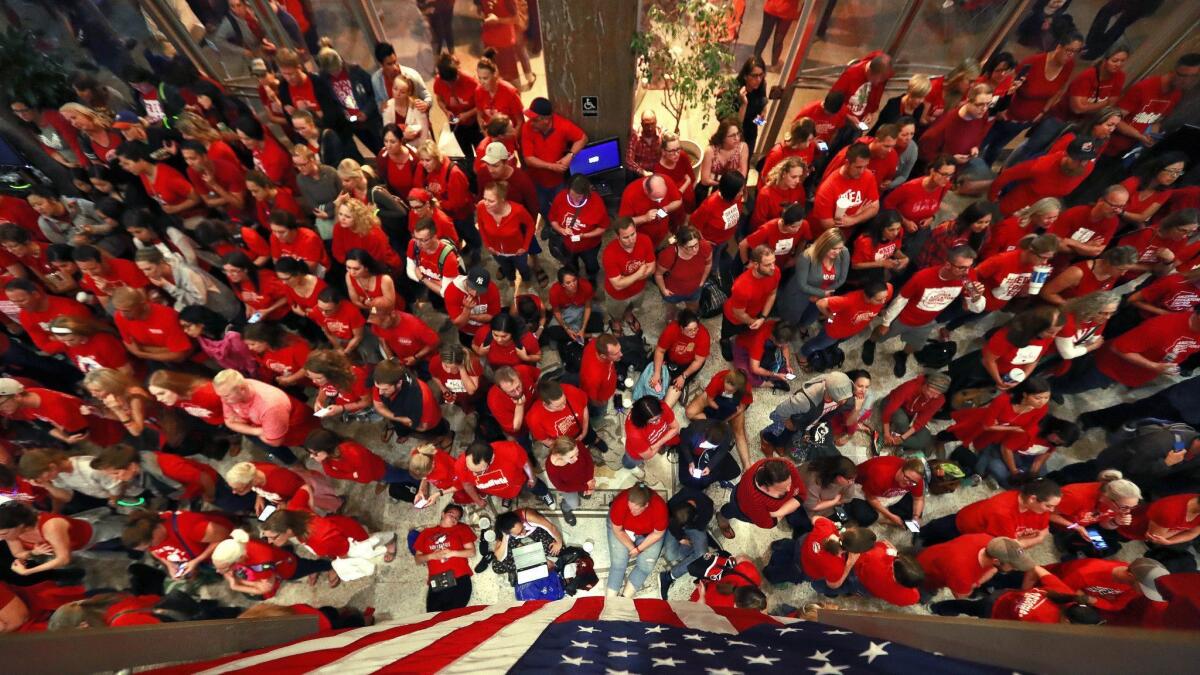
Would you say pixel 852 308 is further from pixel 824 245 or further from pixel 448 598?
pixel 448 598

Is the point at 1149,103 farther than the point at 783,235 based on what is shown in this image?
Yes

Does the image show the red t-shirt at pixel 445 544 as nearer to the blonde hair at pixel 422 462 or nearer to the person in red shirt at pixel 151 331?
the blonde hair at pixel 422 462

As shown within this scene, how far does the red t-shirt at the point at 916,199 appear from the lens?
493 cm

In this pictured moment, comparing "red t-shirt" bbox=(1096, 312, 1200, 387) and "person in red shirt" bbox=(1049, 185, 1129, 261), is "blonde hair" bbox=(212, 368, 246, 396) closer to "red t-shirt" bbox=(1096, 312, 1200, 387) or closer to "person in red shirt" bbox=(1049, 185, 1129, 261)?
"person in red shirt" bbox=(1049, 185, 1129, 261)

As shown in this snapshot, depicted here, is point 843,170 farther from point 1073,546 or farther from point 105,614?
point 105,614

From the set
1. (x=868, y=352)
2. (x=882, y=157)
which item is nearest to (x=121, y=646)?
(x=868, y=352)

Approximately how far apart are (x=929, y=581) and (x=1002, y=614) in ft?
1.41

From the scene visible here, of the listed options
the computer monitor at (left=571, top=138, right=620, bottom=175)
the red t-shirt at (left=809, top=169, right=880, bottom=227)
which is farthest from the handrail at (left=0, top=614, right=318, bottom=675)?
the red t-shirt at (left=809, top=169, right=880, bottom=227)

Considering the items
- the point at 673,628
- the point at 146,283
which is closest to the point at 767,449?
the point at 673,628

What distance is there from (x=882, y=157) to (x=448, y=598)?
18.7 feet

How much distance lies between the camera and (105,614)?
11.2 feet

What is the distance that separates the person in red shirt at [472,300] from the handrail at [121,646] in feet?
8.63

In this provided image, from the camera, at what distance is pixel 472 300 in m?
4.57

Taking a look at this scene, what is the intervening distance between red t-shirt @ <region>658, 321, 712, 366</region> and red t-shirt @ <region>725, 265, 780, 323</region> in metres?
0.39
